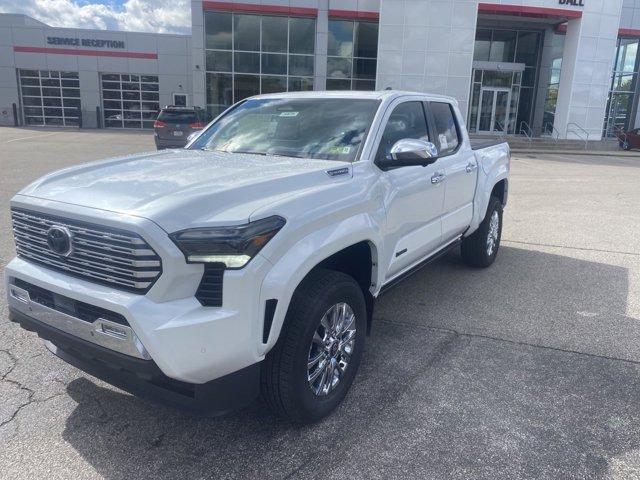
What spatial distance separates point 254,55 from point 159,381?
1175 inches

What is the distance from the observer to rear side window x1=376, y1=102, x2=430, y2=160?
398 cm

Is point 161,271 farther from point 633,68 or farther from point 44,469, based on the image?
point 633,68

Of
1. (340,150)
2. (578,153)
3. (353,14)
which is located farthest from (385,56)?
(340,150)

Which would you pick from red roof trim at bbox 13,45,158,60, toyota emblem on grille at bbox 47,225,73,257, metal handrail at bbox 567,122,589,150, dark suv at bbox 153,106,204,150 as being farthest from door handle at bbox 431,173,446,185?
red roof trim at bbox 13,45,158,60

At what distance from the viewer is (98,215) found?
2.58 meters

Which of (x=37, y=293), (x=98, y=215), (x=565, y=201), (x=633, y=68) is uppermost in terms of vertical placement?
(x=633, y=68)

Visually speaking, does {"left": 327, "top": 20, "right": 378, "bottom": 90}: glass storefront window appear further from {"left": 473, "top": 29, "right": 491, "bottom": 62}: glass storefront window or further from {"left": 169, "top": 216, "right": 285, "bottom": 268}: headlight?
{"left": 169, "top": 216, "right": 285, "bottom": 268}: headlight

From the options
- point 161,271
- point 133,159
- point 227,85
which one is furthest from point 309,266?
point 227,85

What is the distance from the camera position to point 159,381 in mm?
2564

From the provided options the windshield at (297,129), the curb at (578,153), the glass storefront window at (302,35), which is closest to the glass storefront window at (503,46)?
the curb at (578,153)

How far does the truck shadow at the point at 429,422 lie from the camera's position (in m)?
2.81

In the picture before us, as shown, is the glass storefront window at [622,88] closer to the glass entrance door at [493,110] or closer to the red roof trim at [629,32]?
the red roof trim at [629,32]

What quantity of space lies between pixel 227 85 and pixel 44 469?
3007 centimetres

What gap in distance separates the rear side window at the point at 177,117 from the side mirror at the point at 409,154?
47.9 ft
